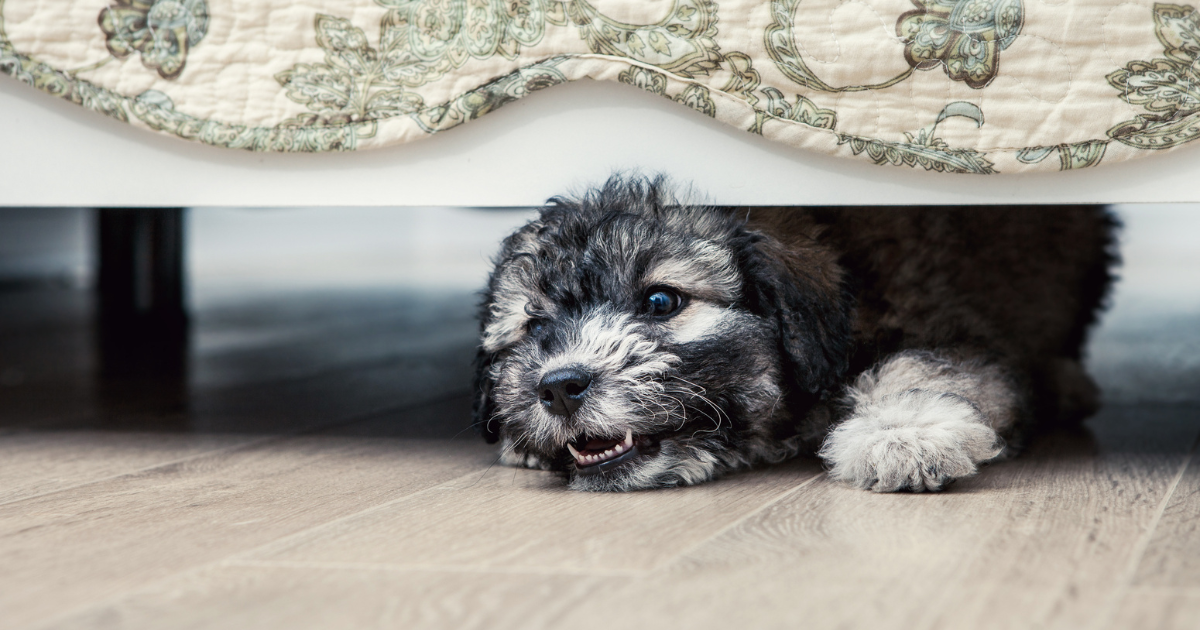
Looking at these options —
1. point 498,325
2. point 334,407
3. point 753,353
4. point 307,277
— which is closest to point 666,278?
point 753,353

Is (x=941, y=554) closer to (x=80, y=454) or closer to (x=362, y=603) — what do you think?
(x=362, y=603)

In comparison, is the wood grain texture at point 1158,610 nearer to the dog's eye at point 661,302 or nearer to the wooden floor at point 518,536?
the wooden floor at point 518,536

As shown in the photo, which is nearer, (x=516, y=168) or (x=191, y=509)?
(x=191, y=509)

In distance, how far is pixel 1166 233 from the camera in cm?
826

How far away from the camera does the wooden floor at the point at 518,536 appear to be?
1063 millimetres

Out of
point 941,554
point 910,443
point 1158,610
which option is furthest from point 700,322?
point 1158,610

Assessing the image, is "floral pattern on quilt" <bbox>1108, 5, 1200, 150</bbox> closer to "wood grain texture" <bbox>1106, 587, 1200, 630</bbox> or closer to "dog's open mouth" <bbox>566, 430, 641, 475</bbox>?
"wood grain texture" <bbox>1106, 587, 1200, 630</bbox>

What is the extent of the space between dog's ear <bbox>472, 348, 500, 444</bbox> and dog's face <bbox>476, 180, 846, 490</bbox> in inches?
3.0

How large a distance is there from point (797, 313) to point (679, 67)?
0.46m

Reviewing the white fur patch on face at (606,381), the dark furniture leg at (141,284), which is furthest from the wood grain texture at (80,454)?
the dark furniture leg at (141,284)

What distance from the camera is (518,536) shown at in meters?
1.39

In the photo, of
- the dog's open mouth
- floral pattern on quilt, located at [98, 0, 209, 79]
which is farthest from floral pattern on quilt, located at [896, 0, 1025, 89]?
floral pattern on quilt, located at [98, 0, 209, 79]

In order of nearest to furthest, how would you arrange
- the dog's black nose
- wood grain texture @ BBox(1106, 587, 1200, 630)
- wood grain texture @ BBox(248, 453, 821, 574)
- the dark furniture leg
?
wood grain texture @ BBox(1106, 587, 1200, 630)
wood grain texture @ BBox(248, 453, 821, 574)
the dog's black nose
the dark furniture leg

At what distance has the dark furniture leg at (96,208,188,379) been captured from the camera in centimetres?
390
